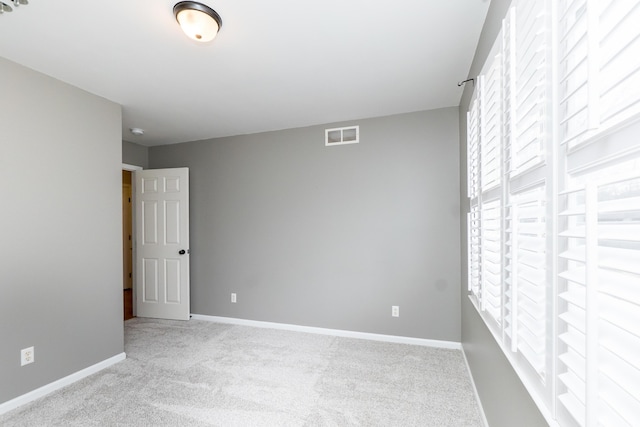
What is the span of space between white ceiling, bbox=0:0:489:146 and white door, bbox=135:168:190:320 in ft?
3.99

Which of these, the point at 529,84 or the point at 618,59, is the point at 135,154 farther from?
the point at 618,59

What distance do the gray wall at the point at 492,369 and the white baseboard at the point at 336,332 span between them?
48cm

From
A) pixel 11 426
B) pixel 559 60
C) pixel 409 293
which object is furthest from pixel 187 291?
pixel 559 60

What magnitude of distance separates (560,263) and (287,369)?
2528 mm

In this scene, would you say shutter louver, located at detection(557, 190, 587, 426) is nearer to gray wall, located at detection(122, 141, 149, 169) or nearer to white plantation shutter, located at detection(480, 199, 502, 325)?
white plantation shutter, located at detection(480, 199, 502, 325)

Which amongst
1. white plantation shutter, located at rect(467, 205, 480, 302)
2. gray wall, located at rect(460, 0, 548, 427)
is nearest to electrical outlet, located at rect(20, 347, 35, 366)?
gray wall, located at rect(460, 0, 548, 427)

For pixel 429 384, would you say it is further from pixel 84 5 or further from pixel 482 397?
pixel 84 5

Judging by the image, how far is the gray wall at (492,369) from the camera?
1.21 metres

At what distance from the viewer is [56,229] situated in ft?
8.27

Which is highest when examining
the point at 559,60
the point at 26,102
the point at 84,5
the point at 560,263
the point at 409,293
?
the point at 84,5

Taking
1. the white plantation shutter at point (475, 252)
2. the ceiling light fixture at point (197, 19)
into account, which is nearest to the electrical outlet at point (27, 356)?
the ceiling light fixture at point (197, 19)

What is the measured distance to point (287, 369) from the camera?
2.79 metres

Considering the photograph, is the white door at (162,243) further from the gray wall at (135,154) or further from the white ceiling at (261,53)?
the white ceiling at (261,53)

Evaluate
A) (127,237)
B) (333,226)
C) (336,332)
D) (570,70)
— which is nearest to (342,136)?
(333,226)
